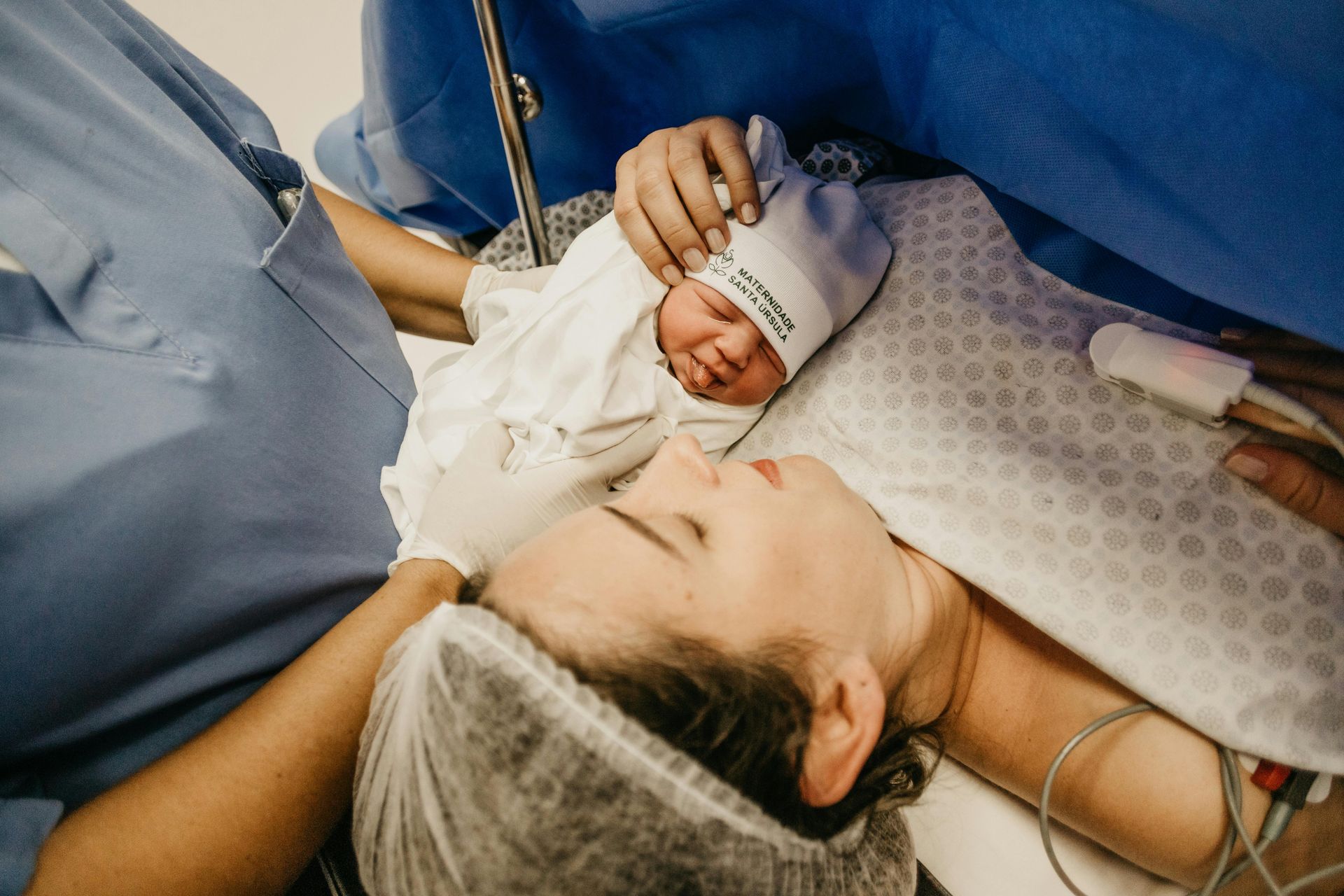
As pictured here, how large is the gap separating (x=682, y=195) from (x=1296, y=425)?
702 millimetres

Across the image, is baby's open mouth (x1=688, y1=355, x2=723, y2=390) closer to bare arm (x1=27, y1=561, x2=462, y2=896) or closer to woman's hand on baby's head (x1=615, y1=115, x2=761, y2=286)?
woman's hand on baby's head (x1=615, y1=115, x2=761, y2=286)

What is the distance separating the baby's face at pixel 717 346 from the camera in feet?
3.15

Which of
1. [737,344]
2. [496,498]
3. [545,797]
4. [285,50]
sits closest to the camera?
[545,797]

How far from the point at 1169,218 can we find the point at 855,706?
0.46m

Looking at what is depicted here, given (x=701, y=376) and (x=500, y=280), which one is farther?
(x=500, y=280)

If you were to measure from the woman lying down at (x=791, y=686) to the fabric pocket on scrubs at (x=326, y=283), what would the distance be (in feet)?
1.43

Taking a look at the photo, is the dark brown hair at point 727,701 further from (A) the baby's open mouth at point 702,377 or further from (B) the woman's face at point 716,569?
(A) the baby's open mouth at point 702,377

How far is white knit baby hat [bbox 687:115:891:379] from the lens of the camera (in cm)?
94

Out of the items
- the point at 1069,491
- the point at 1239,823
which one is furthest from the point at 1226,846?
the point at 1069,491

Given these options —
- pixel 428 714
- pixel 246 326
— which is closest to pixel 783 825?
pixel 428 714

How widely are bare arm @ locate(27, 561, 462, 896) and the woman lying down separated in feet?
0.22

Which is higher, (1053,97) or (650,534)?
(1053,97)

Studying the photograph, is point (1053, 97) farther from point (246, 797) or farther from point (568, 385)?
point (246, 797)

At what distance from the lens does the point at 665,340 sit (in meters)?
1.01
